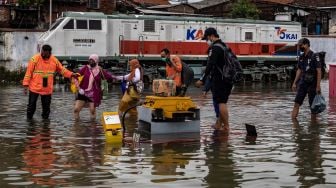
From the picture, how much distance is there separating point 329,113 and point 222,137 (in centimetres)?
535

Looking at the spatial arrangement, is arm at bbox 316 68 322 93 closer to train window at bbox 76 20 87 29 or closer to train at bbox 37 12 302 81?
train at bbox 37 12 302 81

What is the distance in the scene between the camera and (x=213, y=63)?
1054cm

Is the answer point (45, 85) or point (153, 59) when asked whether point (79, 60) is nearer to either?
point (153, 59)

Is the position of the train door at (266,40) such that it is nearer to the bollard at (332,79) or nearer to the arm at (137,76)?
the bollard at (332,79)

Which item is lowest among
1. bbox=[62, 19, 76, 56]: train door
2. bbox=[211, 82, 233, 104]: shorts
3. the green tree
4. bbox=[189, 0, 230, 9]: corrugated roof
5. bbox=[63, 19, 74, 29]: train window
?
bbox=[211, 82, 233, 104]: shorts

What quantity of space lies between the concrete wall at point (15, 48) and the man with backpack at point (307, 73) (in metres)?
→ 25.1

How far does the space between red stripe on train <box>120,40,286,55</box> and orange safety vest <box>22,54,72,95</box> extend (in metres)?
20.1

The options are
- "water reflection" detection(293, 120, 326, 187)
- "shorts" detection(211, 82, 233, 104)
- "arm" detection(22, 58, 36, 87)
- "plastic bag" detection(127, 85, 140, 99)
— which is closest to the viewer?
"water reflection" detection(293, 120, 326, 187)

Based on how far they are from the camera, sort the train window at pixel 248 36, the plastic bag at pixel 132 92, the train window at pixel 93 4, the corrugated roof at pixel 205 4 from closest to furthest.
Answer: the plastic bag at pixel 132 92, the train window at pixel 248 36, the train window at pixel 93 4, the corrugated roof at pixel 205 4

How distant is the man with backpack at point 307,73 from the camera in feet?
41.3

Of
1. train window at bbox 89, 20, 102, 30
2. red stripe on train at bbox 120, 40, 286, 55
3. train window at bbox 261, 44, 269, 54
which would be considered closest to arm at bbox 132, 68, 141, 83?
train window at bbox 89, 20, 102, 30

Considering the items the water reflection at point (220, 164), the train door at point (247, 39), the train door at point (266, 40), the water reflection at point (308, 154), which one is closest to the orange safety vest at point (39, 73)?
the water reflection at point (220, 164)

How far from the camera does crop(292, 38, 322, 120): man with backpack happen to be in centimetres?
1259

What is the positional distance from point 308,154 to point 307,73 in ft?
15.2
